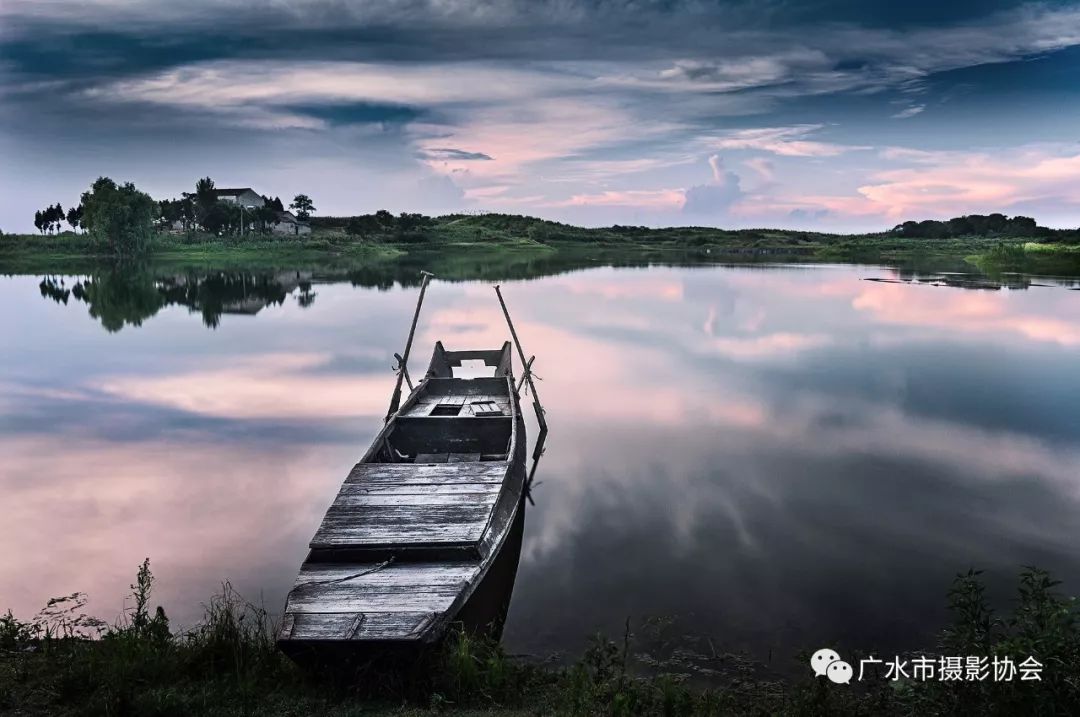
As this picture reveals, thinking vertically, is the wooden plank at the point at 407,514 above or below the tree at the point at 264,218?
below

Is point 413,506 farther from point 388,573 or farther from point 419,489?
point 388,573

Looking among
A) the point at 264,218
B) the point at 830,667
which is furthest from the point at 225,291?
the point at 264,218

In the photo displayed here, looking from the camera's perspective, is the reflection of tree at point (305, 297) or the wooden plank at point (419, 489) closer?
the wooden plank at point (419, 489)

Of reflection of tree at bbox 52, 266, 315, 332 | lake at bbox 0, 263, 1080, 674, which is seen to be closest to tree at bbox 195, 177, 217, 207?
reflection of tree at bbox 52, 266, 315, 332

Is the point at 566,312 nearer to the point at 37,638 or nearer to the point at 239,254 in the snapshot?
the point at 37,638

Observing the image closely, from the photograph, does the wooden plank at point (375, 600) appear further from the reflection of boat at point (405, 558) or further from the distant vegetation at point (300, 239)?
the distant vegetation at point (300, 239)

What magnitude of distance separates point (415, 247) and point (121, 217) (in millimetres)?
44586

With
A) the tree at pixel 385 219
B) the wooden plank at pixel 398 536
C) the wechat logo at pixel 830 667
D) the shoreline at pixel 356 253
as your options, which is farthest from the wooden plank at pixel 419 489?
the tree at pixel 385 219

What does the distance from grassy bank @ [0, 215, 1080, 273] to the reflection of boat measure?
78622 millimetres

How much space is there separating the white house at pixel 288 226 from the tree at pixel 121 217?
23.2 m

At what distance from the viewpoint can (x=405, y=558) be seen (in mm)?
8430

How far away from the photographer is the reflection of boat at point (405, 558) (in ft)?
22.3

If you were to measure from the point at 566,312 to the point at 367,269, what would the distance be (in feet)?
148

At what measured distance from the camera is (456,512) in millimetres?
9328
